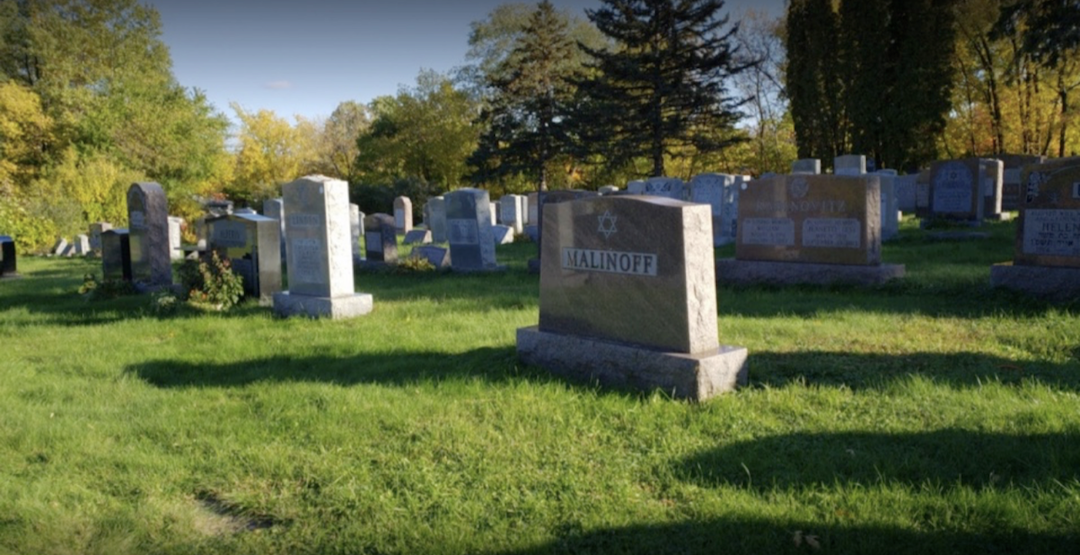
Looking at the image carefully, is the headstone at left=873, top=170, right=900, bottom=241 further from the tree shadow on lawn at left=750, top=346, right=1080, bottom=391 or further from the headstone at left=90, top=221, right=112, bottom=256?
the headstone at left=90, top=221, right=112, bottom=256

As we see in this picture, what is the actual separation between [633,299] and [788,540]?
2.38 m

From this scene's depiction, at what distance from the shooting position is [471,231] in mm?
13711

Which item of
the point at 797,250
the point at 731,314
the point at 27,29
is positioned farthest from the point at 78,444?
the point at 27,29

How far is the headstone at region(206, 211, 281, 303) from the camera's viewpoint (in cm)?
1012

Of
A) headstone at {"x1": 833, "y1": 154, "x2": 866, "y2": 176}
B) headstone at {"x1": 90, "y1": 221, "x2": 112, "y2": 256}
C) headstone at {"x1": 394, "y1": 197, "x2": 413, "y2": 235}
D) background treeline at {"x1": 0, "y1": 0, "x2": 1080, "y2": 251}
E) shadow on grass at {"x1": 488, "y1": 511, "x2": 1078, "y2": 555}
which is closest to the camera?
shadow on grass at {"x1": 488, "y1": 511, "x2": 1078, "y2": 555}

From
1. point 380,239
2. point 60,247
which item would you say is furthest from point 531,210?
point 60,247

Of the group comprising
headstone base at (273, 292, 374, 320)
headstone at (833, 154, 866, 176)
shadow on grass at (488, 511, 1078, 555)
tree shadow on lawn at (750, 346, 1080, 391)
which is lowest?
shadow on grass at (488, 511, 1078, 555)

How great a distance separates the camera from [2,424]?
499 centimetres

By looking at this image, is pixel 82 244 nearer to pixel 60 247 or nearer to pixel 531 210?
pixel 60 247

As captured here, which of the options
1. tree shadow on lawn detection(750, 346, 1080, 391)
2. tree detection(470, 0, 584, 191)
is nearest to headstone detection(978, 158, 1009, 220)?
tree shadow on lawn detection(750, 346, 1080, 391)

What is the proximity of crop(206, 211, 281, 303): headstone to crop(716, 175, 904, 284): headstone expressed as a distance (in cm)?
613

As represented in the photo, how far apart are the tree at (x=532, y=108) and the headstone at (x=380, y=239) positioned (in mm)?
21813

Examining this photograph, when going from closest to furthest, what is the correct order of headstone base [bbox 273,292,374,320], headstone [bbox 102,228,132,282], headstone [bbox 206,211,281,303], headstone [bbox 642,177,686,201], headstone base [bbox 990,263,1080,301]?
1. headstone base [bbox 990,263,1080,301]
2. headstone base [bbox 273,292,374,320]
3. headstone [bbox 206,211,281,303]
4. headstone [bbox 102,228,132,282]
5. headstone [bbox 642,177,686,201]

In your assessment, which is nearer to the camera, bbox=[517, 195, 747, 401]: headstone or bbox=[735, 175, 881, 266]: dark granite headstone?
bbox=[517, 195, 747, 401]: headstone
